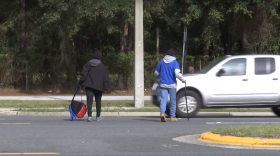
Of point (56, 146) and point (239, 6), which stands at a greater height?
point (239, 6)

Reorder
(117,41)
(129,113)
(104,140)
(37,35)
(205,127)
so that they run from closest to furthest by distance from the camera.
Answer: (104,140) → (205,127) → (129,113) → (37,35) → (117,41)

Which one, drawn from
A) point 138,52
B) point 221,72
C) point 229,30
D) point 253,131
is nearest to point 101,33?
point 229,30

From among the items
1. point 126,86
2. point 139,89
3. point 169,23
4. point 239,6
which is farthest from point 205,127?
point 169,23

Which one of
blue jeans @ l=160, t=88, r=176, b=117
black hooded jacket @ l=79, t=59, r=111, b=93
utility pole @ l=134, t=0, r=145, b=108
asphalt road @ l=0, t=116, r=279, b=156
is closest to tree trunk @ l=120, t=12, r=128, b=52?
utility pole @ l=134, t=0, r=145, b=108

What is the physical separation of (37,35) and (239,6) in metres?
9.92

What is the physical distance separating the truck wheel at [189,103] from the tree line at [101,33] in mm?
9576

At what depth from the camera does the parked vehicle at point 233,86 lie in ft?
49.6

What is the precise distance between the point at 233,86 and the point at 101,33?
637 inches

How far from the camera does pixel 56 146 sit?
9.61 m

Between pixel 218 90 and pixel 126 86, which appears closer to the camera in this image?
pixel 218 90

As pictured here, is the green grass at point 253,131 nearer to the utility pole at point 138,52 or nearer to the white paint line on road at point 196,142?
the white paint line on road at point 196,142

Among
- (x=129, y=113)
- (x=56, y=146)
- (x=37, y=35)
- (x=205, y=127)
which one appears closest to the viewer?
(x=56, y=146)

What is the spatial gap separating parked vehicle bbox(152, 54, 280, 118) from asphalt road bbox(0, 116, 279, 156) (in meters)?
1.44

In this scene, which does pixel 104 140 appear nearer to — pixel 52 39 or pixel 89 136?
pixel 89 136
